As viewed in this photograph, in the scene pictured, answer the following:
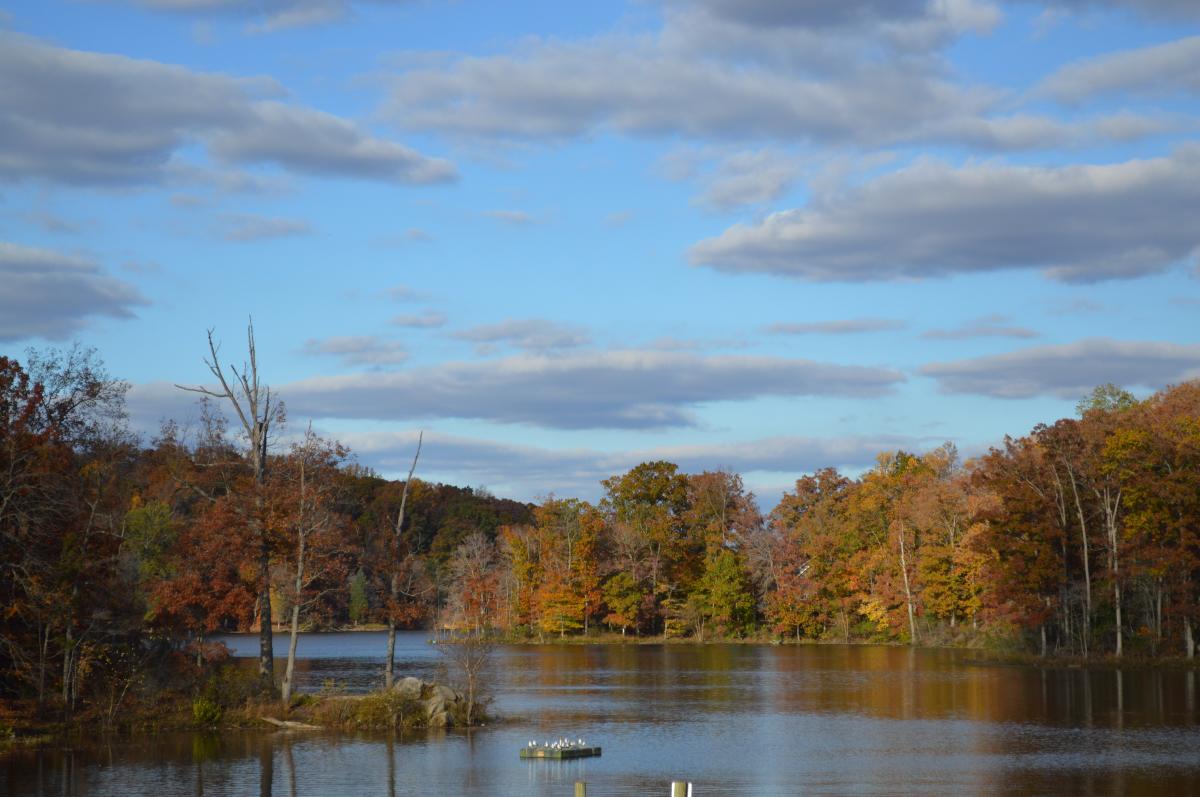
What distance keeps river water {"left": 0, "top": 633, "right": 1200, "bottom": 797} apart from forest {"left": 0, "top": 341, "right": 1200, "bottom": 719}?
3.77 m

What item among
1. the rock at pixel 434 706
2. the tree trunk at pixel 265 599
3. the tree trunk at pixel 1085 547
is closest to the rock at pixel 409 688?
the rock at pixel 434 706

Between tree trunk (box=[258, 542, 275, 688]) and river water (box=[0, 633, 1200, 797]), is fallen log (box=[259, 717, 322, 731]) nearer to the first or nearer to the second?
river water (box=[0, 633, 1200, 797])

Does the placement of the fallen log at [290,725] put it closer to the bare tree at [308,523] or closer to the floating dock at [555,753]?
the bare tree at [308,523]

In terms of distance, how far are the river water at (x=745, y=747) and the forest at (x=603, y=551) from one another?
12.4 ft

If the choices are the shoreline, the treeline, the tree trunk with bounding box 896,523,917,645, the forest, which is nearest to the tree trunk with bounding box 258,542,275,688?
the forest

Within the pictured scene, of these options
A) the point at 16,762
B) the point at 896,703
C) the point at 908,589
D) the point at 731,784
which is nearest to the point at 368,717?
the point at 16,762

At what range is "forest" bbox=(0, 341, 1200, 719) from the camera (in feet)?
113

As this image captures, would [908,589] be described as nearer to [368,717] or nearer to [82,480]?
[368,717]

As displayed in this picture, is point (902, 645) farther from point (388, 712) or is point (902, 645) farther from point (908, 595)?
point (388, 712)

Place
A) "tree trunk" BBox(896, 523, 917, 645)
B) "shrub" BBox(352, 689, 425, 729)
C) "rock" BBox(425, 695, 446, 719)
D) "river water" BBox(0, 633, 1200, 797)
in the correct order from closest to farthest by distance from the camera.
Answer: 1. "river water" BBox(0, 633, 1200, 797)
2. "shrub" BBox(352, 689, 425, 729)
3. "rock" BBox(425, 695, 446, 719)
4. "tree trunk" BBox(896, 523, 917, 645)

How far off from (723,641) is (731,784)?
66.3m

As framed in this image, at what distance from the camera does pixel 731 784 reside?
1067 inches

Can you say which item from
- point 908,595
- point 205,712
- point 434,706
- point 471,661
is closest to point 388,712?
point 434,706

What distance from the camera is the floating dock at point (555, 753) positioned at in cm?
3105
